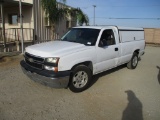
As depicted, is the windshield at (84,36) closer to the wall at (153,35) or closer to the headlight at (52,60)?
the headlight at (52,60)

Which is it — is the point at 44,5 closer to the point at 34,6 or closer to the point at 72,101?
the point at 34,6

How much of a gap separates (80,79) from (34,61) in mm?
1362

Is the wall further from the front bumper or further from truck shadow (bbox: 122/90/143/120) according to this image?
the front bumper

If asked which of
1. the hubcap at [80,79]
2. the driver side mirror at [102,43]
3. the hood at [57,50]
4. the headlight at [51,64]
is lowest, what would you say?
the hubcap at [80,79]

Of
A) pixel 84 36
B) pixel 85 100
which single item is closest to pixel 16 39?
pixel 84 36

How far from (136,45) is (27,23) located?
852cm

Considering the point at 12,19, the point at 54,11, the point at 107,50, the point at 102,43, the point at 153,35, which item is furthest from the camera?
the point at 153,35

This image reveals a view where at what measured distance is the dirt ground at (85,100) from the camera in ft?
11.9

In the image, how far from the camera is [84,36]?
543 cm

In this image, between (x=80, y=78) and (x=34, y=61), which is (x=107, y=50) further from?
(x=34, y=61)

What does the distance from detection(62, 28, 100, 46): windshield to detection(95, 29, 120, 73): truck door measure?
0.76ft

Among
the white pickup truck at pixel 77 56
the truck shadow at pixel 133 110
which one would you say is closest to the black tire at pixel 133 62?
the white pickup truck at pixel 77 56

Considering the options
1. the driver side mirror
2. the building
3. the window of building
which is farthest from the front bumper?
the window of building

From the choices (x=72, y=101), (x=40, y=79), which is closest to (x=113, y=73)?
(x=72, y=101)
